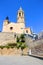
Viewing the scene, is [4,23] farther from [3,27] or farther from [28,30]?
[28,30]

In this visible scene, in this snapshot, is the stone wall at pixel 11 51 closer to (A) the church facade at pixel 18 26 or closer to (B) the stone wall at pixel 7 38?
(B) the stone wall at pixel 7 38

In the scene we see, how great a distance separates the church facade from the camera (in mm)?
41562

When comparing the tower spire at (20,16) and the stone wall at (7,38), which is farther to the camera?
the tower spire at (20,16)

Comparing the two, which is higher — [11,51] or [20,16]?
[20,16]

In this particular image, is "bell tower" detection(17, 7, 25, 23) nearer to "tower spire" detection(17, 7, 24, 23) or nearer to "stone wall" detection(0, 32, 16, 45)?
"tower spire" detection(17, 7, 24, 23)

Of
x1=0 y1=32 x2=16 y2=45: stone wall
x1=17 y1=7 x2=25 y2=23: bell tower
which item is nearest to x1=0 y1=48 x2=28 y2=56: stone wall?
x1=0 y1=32 x2=16 y2=45: stone wall

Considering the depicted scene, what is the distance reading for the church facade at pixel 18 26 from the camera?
41.6m

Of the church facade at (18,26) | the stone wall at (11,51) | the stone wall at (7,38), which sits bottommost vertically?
the stone wall at (11,51)

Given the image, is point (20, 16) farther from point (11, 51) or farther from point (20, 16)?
point (11, 51)

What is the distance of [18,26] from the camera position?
139 ft

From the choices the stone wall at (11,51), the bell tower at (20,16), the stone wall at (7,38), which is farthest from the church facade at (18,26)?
the stone wall at (11,51)

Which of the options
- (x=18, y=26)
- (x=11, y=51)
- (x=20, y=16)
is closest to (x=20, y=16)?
(x=20, y=16)

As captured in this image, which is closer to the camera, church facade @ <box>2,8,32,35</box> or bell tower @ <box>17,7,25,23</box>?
church facade @ <box>2,8,32,35</box>

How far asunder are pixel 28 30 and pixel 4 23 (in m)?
8.77
